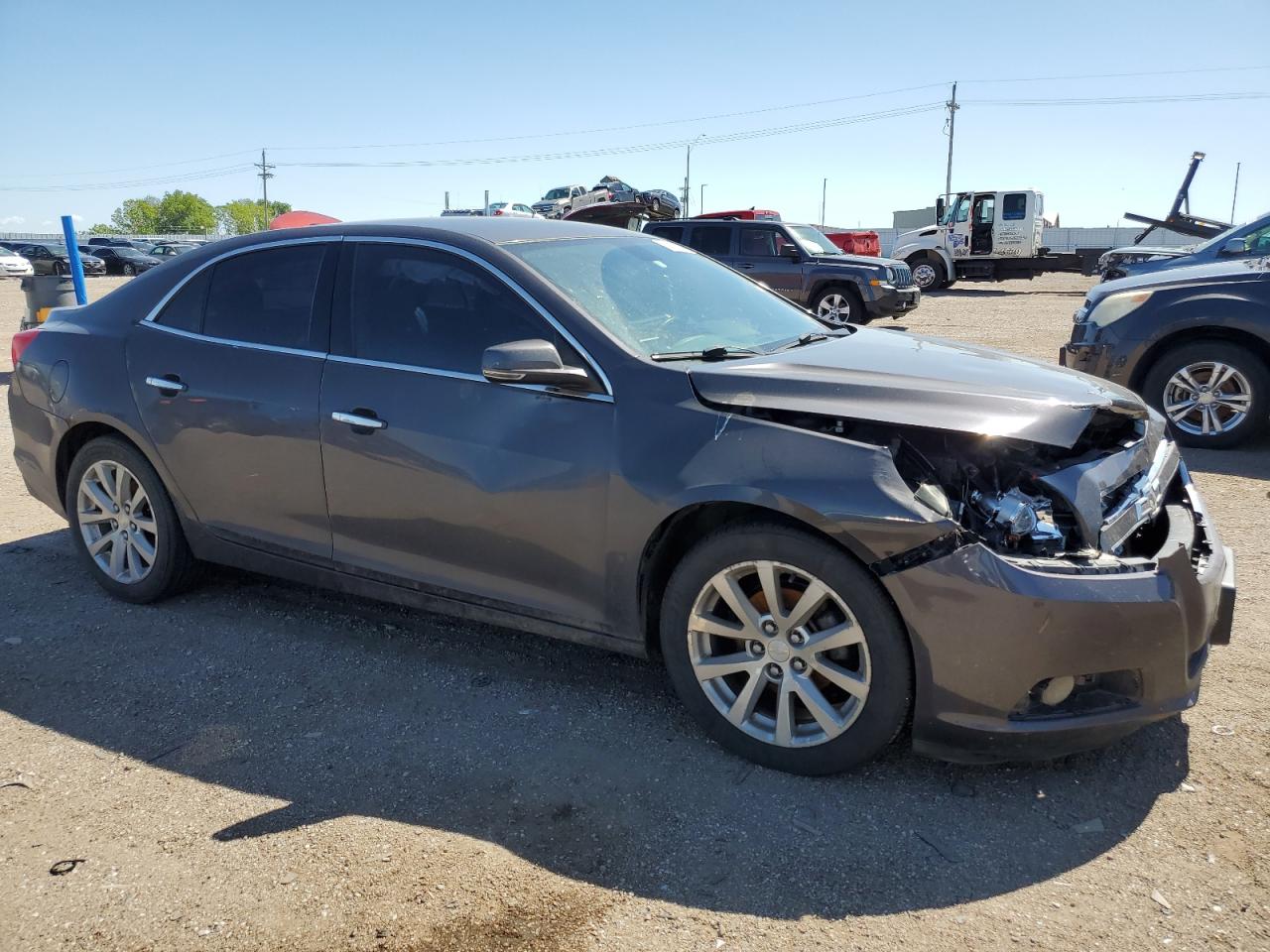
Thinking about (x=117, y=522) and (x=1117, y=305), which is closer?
(x=117, y=522)

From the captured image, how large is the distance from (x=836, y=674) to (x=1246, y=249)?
8.67 metres

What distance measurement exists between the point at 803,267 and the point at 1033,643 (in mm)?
14002

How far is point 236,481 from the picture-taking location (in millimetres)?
3994

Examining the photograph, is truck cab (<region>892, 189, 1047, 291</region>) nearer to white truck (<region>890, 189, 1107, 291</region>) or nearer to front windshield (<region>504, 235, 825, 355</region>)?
white truck (<region>890, 189, 1107, 291</region>)

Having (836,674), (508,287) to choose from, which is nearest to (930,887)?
(836,674)

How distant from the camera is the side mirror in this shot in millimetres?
3129

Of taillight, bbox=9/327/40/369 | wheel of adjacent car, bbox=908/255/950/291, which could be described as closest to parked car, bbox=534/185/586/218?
wheel of adjacent car, bbox=908/255/950/291

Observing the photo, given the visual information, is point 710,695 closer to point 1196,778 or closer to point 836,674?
point 836,674

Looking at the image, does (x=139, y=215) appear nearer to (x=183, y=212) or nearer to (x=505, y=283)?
(x=183, y=212)

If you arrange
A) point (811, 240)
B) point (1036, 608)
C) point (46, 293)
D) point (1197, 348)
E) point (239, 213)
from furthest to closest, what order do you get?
point (239, 213) → point (811, 240) → point (46, 293) → point (1197, 348) → point (1036, 608)

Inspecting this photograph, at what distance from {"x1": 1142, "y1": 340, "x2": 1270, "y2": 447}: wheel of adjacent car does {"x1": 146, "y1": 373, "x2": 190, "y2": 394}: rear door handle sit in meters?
6.59

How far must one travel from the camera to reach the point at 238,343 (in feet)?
13.2

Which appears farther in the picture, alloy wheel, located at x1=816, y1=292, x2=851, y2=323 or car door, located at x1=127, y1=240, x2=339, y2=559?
alloy wheel, located at x1=816, y1=292, x2=851, y2=323

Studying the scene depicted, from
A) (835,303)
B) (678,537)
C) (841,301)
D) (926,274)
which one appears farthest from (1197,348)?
(926,274)
